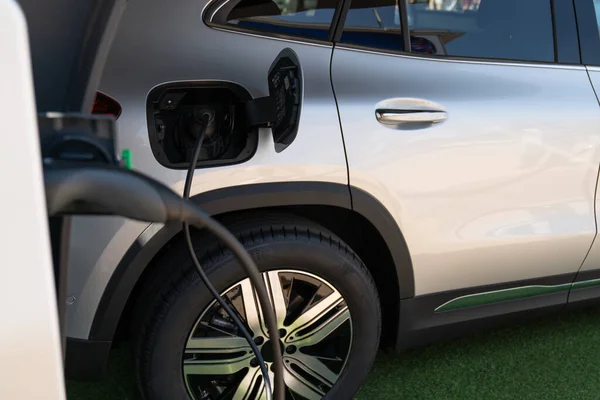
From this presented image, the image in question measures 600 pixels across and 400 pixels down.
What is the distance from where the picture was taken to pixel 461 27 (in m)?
2.14

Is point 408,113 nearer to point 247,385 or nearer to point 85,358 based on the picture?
point 247,385

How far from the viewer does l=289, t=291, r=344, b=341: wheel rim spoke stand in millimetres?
1958

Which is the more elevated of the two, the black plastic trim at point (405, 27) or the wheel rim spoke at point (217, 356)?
the black plastic trim at point (405, 27)

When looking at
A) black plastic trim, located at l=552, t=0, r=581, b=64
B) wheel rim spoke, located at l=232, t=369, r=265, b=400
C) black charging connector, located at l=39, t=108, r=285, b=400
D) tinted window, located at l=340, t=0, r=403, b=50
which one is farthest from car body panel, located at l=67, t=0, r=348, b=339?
black plastic trim, located at l=552, t=0, r=581, b=64

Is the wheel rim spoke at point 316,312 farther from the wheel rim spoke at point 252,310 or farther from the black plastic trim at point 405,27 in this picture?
the black plastic trim at point 405,27

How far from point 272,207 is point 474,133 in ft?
2.33

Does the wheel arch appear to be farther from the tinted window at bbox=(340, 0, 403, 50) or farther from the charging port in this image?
the tinted window at bbox=(340, 0, 403, 50)

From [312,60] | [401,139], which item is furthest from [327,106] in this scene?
[401,139]

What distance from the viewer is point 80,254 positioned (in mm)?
1649

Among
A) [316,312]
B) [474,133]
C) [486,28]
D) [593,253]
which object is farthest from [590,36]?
[316,312]

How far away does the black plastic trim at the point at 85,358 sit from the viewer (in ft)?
5.80

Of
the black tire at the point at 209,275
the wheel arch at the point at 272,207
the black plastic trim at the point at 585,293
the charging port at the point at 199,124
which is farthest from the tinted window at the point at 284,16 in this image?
the black plastic trim at the point at 585,293

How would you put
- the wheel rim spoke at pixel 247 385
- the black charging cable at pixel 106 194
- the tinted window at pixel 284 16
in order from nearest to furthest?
the black charging cable at pixel 106 194, the tinted window at pixel 284 16, the wheel rim spoke at pixel 247 385

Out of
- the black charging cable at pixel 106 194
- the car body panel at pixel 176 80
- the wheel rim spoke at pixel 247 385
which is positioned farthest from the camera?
the wheel rim spoke at pixel 247 385
